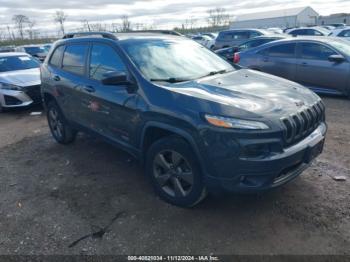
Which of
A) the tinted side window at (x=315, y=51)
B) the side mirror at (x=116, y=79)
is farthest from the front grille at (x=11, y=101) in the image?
the tinted side window at (x=315, y=51)

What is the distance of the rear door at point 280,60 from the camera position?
8383mm

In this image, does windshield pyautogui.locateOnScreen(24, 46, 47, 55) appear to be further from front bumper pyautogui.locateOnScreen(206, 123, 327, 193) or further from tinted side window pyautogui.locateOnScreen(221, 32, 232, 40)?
Result: front bumper pyautogui.locateOnScreen(206, 123, 327, 193)

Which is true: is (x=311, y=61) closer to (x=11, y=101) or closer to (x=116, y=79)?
(x=116, y=79)

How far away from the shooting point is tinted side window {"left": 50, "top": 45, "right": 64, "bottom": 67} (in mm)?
5215

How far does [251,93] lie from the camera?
3221mm

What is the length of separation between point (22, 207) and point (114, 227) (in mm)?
1259

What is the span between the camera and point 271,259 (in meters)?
2.66

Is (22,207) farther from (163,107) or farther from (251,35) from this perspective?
(251,35)

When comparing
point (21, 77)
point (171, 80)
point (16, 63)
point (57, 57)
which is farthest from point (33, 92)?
point (171, 80)

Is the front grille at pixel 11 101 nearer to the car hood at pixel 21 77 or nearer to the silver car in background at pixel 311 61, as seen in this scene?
the car hood at pixel 21 77

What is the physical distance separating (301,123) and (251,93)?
560mm

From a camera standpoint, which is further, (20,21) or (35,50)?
(20,21)

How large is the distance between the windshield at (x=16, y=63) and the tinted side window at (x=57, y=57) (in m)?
4.43

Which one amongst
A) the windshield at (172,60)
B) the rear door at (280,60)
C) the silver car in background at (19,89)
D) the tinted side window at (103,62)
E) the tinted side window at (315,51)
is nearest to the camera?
the windshield at (172,60)
